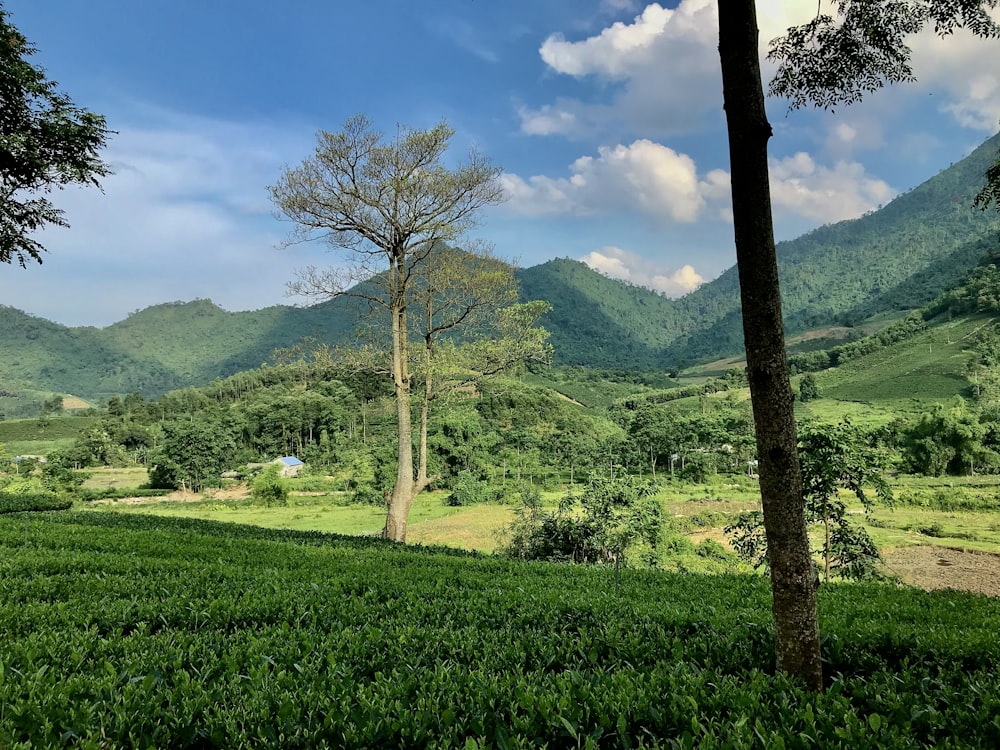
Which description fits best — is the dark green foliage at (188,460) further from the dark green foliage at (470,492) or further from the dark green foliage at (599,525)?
the dark green foliage at (599,525)

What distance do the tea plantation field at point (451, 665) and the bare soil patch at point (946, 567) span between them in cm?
2327

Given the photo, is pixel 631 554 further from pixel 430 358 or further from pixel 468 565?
pixel 468 565

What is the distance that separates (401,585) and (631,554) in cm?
1460

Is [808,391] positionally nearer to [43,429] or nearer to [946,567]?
[946,567]

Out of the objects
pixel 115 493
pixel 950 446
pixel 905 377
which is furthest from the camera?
pixel 905 377

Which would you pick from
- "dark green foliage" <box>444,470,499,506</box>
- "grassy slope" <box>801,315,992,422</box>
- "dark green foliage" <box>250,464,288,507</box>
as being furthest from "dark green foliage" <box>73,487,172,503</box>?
"grassy slope" <box>801,315,992,422</box>

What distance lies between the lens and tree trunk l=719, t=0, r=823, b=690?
248cm

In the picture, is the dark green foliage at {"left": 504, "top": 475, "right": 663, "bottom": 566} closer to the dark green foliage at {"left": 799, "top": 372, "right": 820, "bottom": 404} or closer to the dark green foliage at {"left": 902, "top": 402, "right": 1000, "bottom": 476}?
the dark green foliage at {"left": 902, "top": 402, "right": 1000, "bottom": 476}

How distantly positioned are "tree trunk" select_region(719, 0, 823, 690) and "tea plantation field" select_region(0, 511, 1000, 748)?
0.27 meters

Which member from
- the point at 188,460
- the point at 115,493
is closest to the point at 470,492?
the point at 188,460

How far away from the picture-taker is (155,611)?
3.96 meters

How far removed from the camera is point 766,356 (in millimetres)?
2541

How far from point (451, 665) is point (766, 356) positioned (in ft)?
7.63

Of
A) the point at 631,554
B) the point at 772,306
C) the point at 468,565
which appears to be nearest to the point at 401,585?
the point at 468,565
